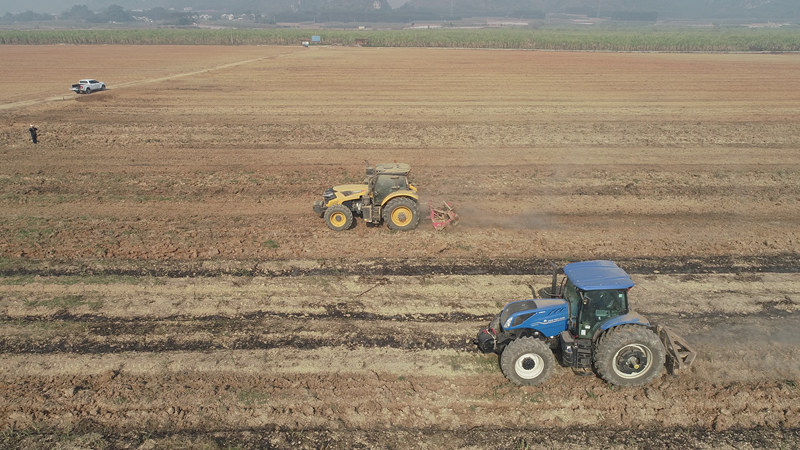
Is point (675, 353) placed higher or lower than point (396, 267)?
higher

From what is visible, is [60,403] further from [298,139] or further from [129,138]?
[129,138]

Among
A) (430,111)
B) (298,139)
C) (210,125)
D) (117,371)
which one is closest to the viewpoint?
(117,371)

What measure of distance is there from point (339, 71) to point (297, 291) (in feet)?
143

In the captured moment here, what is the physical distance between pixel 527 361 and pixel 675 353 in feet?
7.48

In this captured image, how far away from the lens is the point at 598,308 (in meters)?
7.96

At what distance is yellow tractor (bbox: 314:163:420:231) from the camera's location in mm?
13867

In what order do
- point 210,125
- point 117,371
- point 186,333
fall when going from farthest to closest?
point 210,125 → point 186,333 → point 117,371

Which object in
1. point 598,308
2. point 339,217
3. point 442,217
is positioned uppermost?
point 598,308

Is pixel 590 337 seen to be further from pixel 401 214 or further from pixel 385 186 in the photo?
pixel 385 186

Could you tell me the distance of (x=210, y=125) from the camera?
2689 centimetres

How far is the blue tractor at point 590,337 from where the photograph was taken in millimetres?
7840

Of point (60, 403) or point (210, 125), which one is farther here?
point (210, 125)

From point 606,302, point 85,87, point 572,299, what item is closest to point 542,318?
point 572,299

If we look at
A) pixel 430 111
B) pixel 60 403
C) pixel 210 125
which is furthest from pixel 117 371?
pixel 430 111
